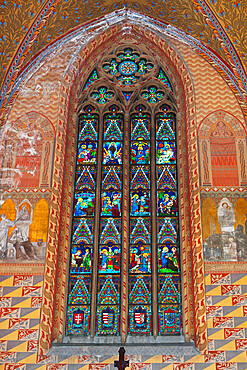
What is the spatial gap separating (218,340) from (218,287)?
84 cm

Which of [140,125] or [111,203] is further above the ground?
[140,125]

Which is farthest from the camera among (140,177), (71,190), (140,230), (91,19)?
(91,19)

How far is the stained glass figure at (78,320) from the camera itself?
9.32 m

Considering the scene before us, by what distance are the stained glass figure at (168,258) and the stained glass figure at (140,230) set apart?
29 centimetres

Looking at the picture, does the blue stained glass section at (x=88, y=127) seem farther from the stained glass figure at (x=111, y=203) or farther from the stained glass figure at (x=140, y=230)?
the stained glass figure at (x=140, y=230)

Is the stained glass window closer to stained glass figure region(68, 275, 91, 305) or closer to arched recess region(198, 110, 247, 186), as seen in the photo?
stained glass figure region(68, 275, 91, 305)

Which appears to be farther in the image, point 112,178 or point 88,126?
point 88,126

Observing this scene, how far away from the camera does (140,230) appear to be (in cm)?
1005

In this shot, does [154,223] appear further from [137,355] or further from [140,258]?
[137,355]

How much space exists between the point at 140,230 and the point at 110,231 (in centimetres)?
52

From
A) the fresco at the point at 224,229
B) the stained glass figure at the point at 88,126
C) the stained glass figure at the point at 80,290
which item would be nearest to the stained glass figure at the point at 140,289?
the stained glass figure at the point at 80,290

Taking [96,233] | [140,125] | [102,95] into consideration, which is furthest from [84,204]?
[102,95]

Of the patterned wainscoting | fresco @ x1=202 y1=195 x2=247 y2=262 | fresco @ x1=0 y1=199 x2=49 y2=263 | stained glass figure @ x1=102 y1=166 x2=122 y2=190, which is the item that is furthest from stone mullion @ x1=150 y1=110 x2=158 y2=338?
fresco @ x1=0 y1=199 x2=49 y2=263

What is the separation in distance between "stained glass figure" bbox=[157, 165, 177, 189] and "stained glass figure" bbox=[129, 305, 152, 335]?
7.43ft
